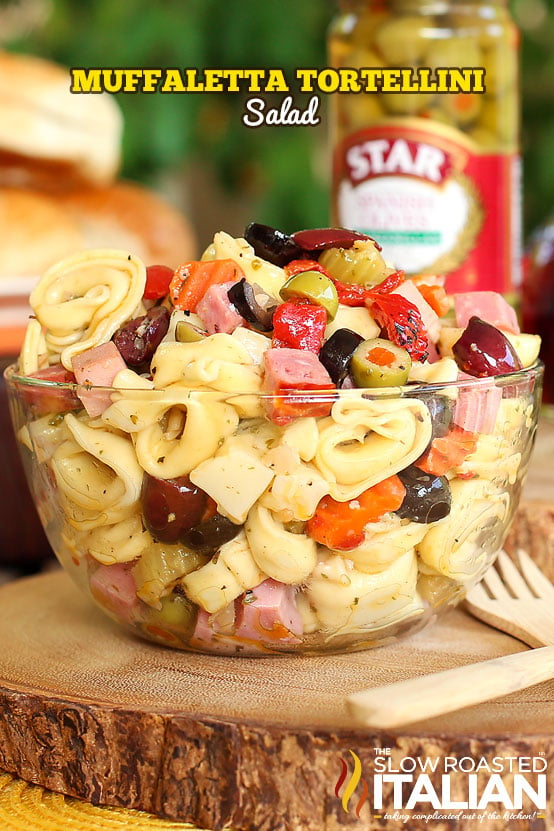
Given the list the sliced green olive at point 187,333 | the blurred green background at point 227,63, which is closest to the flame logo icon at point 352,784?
the sliced green olive at point 187,333

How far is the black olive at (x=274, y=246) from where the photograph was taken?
1151 mm

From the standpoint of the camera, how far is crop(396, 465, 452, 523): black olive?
102 cm

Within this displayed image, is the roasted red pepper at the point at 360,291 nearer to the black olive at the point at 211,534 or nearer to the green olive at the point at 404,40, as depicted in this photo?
the black olive at the point at 211,534

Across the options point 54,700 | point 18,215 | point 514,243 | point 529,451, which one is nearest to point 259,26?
point 18,215

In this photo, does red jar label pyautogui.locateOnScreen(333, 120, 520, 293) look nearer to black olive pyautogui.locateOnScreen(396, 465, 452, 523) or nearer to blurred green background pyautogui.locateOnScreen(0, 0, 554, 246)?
black olive pyautogui.locateOnScreen(396, 465, 452, 523)

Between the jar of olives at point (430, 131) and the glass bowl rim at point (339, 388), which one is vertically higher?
the jar of olives at point (430, 131)

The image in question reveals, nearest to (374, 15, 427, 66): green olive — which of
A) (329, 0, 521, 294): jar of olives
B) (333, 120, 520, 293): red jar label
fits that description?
(329, 0, 521, 294): jar of olives

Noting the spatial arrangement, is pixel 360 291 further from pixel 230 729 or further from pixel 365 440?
pixel 230 729

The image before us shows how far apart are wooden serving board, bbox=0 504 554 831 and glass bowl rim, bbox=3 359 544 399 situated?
28 cm

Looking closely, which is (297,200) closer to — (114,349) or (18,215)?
(18,215)

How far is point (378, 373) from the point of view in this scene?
3.29 ft

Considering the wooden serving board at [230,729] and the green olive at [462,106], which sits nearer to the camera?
the wooden serving board at [230,729]

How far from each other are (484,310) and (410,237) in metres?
0.72

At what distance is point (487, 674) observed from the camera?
94cm
